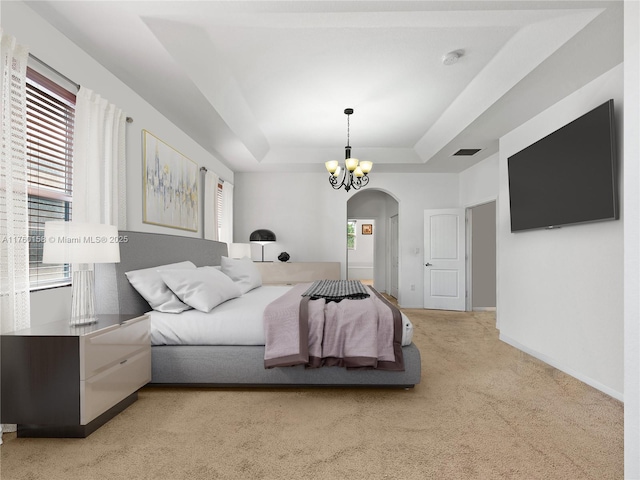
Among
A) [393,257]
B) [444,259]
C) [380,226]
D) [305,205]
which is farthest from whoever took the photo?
[380,226]

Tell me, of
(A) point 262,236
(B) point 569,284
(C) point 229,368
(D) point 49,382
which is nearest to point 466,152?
(B) point 569,284

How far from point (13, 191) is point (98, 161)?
747 millimetres

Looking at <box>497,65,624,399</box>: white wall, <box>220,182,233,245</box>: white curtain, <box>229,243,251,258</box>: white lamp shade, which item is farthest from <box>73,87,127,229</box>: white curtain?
<box>497,65,624,399</box>: white wall

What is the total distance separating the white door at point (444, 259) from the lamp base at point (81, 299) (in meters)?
5.28

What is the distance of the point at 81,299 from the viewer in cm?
206

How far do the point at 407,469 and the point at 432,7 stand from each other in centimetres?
248

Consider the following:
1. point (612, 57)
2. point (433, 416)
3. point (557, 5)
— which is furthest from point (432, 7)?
point (433, 416)

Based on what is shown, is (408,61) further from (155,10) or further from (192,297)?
(192,297)

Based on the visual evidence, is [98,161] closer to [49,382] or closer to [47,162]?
[47,162]

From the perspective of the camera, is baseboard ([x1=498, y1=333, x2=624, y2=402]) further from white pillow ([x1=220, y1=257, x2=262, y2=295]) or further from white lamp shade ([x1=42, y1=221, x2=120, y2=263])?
white lamp shade ([x1=42, y1=221, x2=120, y2=263])

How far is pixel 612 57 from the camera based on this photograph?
2.45 m

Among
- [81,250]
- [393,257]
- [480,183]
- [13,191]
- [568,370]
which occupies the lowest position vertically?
[568,370]

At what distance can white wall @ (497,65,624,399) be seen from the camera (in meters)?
2.56

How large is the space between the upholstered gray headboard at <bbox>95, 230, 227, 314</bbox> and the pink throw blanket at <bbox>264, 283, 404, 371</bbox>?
1.09 m
